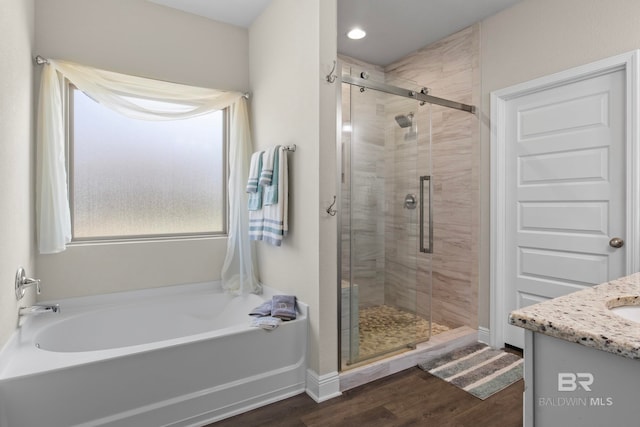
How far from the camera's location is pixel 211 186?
296 centimetres

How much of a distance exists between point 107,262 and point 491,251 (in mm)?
2854

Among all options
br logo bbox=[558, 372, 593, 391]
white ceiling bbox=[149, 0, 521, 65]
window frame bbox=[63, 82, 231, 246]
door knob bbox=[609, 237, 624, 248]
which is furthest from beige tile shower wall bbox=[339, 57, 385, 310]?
br logo bbox=[558, 372, 593, 391]

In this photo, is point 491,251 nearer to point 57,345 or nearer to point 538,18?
point 538,18

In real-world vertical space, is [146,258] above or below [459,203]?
below

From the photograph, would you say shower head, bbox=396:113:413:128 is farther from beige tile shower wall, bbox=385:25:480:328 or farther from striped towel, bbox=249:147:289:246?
striped towel, bbox=249:147:289:246

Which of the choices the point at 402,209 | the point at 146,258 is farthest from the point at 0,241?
the point at 402,209

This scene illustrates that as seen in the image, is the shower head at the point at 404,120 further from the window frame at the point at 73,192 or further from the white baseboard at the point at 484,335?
the white baseboard at the point at 484,335

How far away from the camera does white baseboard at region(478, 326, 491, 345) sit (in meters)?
2.83

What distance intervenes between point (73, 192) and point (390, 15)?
2668 mm

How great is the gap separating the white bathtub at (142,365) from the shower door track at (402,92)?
1524 millimetres

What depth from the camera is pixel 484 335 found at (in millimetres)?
2861

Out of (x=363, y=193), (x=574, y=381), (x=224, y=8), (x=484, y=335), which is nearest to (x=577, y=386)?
(x=574, y=381)

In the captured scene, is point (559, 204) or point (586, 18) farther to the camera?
point (559, 204)

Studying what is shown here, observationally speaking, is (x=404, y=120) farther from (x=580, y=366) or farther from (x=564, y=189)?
(x=580, y=366)
